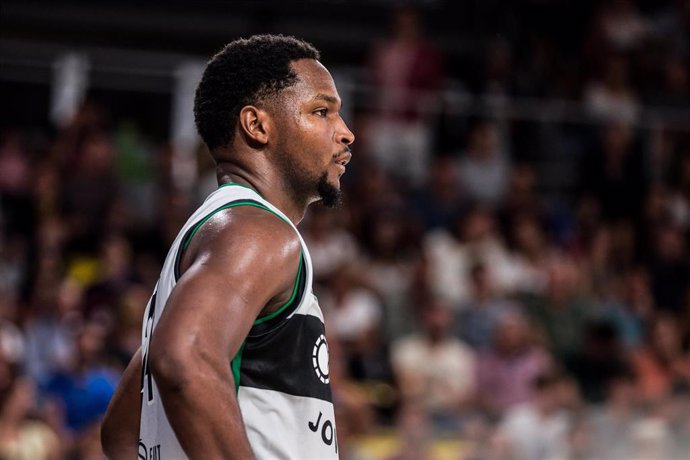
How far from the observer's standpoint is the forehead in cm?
292

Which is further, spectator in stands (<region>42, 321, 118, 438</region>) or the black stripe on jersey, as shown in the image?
spectator in stands (<region>42, 321, 118, 438</region>)

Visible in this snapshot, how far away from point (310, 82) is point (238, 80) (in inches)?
7.1

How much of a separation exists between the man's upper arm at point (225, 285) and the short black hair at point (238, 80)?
33 centimetres

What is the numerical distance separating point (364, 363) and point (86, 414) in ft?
7.85

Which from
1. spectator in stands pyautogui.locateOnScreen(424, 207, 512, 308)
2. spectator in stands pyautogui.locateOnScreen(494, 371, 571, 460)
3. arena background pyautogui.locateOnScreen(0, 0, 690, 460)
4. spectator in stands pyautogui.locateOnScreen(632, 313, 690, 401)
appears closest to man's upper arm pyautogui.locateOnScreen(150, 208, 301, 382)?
arena background pyautogui.locateOnScreen(0, 0, 690, 460)

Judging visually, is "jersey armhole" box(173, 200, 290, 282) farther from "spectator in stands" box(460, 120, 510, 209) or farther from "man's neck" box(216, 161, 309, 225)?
"spectator in stands" box(460, 120, 510, 209)

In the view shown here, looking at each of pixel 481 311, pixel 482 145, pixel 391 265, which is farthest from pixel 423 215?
pixel 481 311

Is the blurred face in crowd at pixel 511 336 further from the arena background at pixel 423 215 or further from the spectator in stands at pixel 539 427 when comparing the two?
the spectator in stands at pixel 539 427

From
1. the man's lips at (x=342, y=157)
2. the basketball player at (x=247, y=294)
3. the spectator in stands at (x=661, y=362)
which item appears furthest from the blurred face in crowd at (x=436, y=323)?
the man's lips at (x=342, y=157)

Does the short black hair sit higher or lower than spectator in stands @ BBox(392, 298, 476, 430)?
lower

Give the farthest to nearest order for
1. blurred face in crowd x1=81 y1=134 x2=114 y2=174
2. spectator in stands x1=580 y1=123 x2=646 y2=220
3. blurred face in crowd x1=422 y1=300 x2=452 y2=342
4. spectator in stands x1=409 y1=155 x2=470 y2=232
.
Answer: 1. spectator in stands x1=580 y1=123 x2=646 y2=220
2. spectator in stands x1=409 y1=155 x2=470 y2=232
3. blurred face in crowd x1=81 y1=134 x2=114 y2=174
4. blurred face in crowd x1=422 y1=300 x2=452 y2=342

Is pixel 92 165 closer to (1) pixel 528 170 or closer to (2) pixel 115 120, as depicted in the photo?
(2) pixel 115 120

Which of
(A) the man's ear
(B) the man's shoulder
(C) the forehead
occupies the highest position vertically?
(C) the forehead

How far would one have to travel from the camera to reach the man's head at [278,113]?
2.90m
